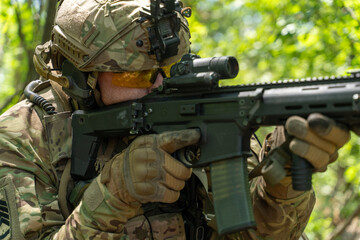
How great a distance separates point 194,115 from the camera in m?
3.25

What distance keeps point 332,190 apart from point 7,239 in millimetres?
9803

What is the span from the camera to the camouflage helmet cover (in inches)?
142

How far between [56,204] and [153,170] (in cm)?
84

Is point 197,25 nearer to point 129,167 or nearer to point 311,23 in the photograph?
point 311,23

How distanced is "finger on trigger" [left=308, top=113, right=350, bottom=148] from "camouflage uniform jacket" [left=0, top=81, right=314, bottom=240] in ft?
2.76

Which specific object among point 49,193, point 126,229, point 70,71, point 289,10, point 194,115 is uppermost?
point 289,10

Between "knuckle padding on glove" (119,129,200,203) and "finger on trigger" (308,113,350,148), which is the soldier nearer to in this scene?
"knuckle padding on glove" (119,129,200,203)

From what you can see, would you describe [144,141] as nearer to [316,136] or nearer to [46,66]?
[316,136]

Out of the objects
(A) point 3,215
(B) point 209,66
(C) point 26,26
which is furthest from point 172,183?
(C) point 26,26

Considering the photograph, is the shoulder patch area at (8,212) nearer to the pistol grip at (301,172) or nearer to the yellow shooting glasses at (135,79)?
the yellow shooting glasses at (135,79)

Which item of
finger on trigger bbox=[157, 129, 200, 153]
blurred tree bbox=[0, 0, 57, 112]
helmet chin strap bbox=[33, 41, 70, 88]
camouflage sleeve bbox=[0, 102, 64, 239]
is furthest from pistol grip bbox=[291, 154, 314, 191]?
blurred tree bbox=[0, 0, 57, 112]

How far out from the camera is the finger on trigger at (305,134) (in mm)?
2721

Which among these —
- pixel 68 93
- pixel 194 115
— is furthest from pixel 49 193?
pixel 194 115

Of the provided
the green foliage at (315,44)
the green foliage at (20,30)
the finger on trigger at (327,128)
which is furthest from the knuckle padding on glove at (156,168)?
the green foliage at (315,44)
